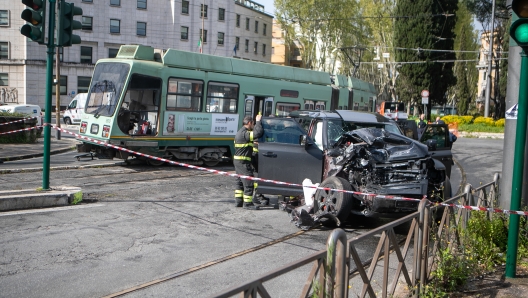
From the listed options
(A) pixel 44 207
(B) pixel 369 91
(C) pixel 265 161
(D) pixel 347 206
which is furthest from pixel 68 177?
(B) pixel 369 91

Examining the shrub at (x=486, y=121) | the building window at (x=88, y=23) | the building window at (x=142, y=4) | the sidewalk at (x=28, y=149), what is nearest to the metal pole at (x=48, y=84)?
the sidewalk at (x=28, y=149)

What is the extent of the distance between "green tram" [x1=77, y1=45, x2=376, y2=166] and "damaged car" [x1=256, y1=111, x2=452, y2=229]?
5.49 m

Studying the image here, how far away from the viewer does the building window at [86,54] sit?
164 feet

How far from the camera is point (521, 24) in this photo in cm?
565

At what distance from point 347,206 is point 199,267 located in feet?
9.64

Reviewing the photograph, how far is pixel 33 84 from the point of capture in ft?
158

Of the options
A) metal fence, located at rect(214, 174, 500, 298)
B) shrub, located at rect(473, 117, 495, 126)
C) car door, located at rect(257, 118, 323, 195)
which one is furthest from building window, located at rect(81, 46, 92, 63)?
metal fence, located at rect(214, 174, 500, 298)

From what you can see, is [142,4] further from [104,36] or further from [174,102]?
[174,102]

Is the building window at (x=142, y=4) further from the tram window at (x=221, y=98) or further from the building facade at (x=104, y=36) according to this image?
the tram window at (x=221, y=98)

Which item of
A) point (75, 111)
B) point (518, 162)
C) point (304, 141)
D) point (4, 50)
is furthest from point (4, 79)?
point (518, 162)

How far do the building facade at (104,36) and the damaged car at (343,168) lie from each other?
34591 mm

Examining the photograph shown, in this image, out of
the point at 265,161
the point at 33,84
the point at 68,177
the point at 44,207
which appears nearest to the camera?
the point at 44,207

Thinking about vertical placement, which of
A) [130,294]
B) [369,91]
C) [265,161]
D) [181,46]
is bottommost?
[130,294]

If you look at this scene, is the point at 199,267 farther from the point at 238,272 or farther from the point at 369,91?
the point at 369,91
